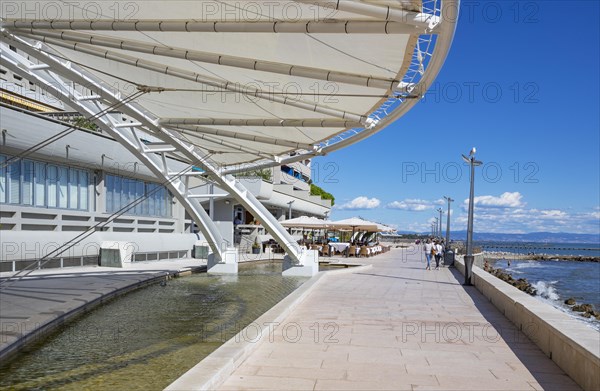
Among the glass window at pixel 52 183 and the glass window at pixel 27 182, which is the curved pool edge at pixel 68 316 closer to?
the glass window at pixel 27 182

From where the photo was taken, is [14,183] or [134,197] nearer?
[14,183]

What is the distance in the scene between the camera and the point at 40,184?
22688mm

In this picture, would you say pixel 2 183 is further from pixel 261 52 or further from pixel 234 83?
pixel 261 52

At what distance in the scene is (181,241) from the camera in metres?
32.3

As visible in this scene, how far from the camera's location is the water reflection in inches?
289

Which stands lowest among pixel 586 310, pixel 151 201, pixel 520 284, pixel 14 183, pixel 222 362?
pixel 520 284

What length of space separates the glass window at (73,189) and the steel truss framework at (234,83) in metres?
5.89

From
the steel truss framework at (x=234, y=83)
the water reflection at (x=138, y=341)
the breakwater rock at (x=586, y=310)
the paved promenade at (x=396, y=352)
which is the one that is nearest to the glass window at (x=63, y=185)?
the steel truss framework at (x=234, y=83)

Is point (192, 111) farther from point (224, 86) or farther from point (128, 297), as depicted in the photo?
point (128, 297)

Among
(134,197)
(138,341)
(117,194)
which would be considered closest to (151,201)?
(134,197)

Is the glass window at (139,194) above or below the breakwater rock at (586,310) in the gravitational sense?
above

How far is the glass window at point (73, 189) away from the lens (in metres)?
24.6

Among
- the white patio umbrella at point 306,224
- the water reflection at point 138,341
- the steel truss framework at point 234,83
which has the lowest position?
the water reflection at point 138,341

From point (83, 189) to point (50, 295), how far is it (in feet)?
40.7
